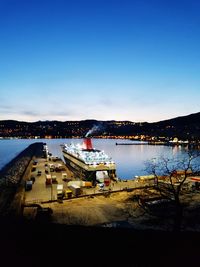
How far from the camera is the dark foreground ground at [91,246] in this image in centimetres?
716

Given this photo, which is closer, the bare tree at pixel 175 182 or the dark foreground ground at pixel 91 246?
the dark foreground ground at pixel 91 246

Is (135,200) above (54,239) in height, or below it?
below

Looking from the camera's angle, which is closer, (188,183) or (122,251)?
(122,251)

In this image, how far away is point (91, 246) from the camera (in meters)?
8.22

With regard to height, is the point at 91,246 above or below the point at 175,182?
above

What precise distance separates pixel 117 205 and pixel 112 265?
24758mm

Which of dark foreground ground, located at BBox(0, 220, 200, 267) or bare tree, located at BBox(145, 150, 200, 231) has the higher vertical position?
dark foreground ground, located at BBox(0, 220, 200, 267)

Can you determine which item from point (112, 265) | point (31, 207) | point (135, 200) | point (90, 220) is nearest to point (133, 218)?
point (90, 220)

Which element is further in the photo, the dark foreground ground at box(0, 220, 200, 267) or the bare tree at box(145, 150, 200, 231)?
the bare tree at box(145, 150, 200, 231)

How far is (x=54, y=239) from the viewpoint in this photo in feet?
27.8

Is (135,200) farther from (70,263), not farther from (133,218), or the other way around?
(70,263)

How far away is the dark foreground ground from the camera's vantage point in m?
7.16

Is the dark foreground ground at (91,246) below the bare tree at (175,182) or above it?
above

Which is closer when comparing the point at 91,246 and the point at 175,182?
the point at 91,246
